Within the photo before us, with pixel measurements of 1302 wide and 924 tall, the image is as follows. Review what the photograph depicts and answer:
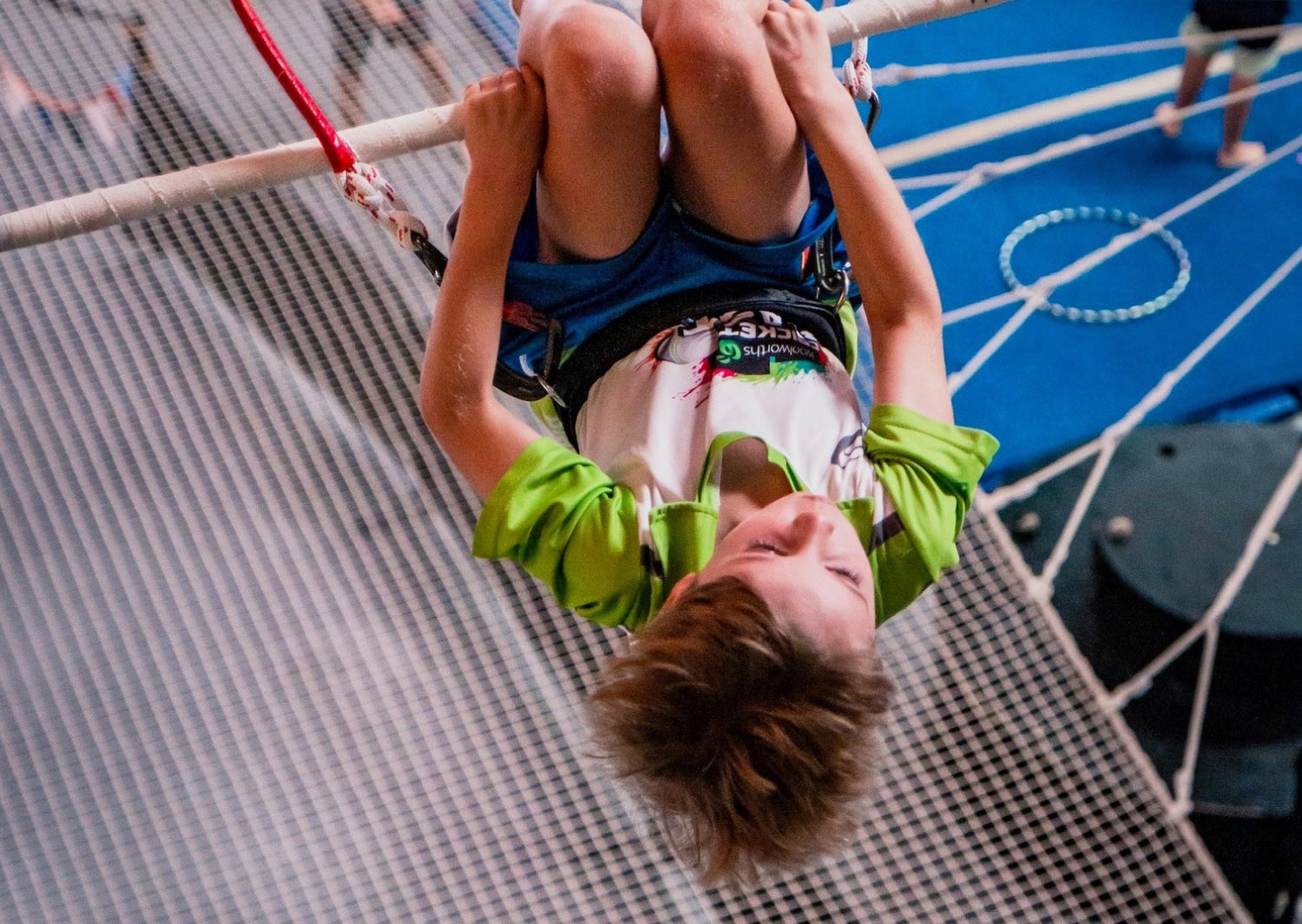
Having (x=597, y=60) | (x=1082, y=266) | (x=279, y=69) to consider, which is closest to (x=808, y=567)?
(x=597, y=60)

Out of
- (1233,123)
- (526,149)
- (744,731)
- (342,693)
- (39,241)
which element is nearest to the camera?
(744,731)

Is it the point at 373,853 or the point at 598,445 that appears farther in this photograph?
the point at 373,853

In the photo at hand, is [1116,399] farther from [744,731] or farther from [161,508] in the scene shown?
[161,508]

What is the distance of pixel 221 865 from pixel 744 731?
2.02 feet

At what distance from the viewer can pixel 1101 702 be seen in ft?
3.85

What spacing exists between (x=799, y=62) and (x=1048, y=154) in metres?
1.13

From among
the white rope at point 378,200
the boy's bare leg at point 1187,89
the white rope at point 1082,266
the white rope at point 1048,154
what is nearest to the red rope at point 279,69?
the white rope at point 378,200

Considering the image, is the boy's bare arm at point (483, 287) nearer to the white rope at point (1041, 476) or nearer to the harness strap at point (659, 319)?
the harness strap at point (659, 319)

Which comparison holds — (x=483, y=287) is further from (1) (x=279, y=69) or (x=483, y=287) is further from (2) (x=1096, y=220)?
(2) (x=1096, y=220)

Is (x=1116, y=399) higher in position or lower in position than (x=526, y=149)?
lower

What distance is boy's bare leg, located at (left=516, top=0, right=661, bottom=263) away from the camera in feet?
2.64

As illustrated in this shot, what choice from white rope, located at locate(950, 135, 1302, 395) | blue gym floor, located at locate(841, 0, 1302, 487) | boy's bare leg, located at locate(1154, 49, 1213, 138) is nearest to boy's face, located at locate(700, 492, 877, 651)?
white rope, located at locate(950, 135, 1302, 395)

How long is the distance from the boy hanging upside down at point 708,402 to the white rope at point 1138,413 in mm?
472

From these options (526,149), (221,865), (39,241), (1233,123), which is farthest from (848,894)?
(1233,123)
